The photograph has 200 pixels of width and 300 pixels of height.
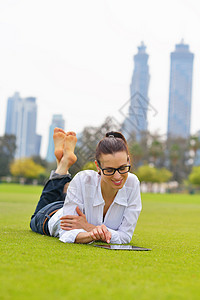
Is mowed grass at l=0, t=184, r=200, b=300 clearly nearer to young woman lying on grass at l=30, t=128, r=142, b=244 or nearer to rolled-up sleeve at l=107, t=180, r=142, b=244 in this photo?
young woman lying on grass at l=30, t=128, r=142, b=244

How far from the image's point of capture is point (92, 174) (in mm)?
4293

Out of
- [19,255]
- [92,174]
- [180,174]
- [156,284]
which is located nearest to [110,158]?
[92,174]

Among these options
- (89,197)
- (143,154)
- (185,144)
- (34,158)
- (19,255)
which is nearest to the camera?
(19,255)

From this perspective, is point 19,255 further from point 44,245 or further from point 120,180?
point 120,180

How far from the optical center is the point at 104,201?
165 inches

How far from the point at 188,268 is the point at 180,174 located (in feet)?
286

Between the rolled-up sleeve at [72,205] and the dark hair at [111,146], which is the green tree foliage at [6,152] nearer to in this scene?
the rolled-up sleeve at [72,205]

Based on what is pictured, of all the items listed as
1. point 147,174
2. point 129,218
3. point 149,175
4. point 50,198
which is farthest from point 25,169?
point 129,218

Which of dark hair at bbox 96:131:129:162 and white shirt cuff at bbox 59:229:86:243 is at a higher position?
dark hair at bbox 96:131:129:162

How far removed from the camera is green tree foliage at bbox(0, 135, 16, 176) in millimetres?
86875

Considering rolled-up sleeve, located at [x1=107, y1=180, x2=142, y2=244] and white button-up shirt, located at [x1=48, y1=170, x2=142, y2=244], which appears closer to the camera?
white button-up shirt, located at [x1=48, y1=170, x2=142, y2=244]

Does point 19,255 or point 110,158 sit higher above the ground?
point 110,158

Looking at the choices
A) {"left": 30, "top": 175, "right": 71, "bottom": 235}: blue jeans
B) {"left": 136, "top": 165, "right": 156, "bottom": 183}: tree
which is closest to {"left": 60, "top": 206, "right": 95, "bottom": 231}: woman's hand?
{"left": 30, "top": 175, "right": 71, "bottom": 235}: blue jeans

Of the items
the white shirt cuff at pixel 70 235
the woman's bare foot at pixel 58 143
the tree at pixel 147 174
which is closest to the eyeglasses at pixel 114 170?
the white shirt cuff at pixel 70 235
